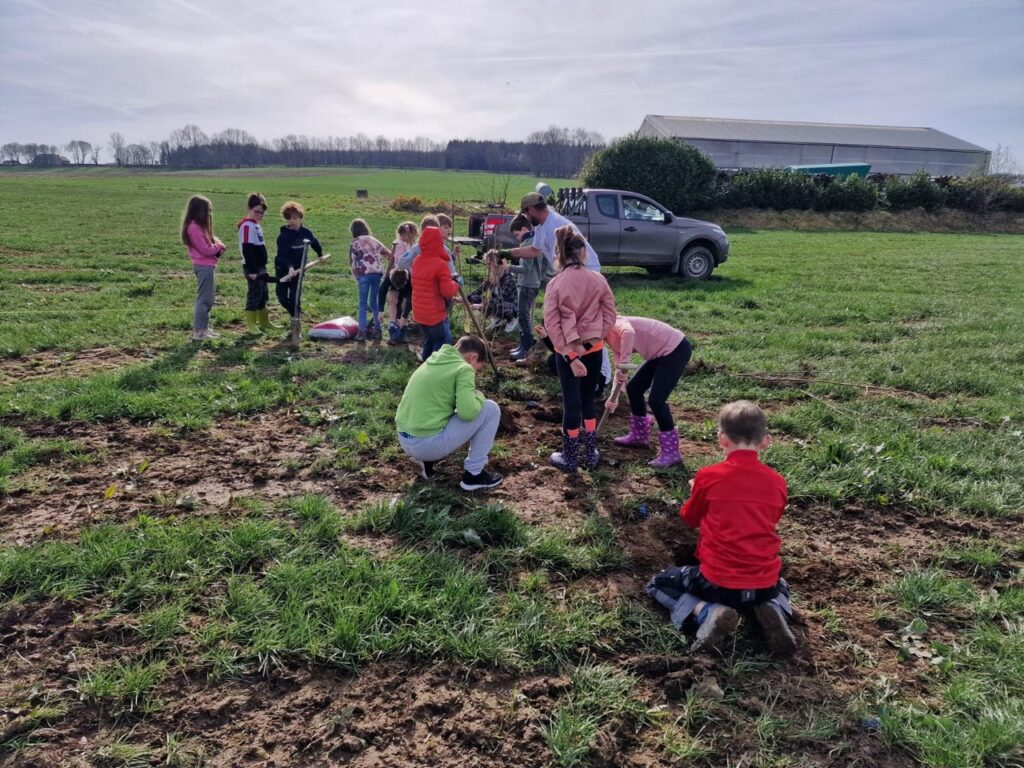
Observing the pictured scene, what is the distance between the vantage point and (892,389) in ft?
22.3

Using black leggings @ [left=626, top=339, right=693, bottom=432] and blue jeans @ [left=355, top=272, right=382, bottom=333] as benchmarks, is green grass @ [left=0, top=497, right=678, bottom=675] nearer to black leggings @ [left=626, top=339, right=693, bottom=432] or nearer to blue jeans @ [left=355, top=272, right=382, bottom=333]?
black leggings @ [left=626, top=339, right=693, bottom=432]

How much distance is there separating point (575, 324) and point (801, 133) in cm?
6455

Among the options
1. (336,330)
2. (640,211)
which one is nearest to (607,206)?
(640,211)

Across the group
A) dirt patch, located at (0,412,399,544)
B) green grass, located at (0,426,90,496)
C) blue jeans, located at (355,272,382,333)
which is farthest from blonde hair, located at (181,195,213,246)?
green grass, located at (0,426,90,496)

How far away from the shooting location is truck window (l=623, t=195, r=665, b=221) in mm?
13461

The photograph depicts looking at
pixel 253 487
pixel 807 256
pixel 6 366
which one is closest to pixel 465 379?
pixel 253 487

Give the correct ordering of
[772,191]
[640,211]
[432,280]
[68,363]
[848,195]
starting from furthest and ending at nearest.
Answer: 1. [848,195]
2. [772,191]
3. [640,211]
4. [68,363]
5. [432,280]

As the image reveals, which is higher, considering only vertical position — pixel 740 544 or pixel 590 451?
pixel 740 544

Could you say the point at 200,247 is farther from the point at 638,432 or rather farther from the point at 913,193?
the point at 913,193

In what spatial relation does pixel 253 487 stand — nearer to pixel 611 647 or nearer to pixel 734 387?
pixel 611 647

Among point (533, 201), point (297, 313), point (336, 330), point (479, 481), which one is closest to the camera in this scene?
point (479, 481)

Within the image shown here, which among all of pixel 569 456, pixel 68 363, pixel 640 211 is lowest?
pixel 569 456

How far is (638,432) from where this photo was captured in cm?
535

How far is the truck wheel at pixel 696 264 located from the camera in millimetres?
13717
